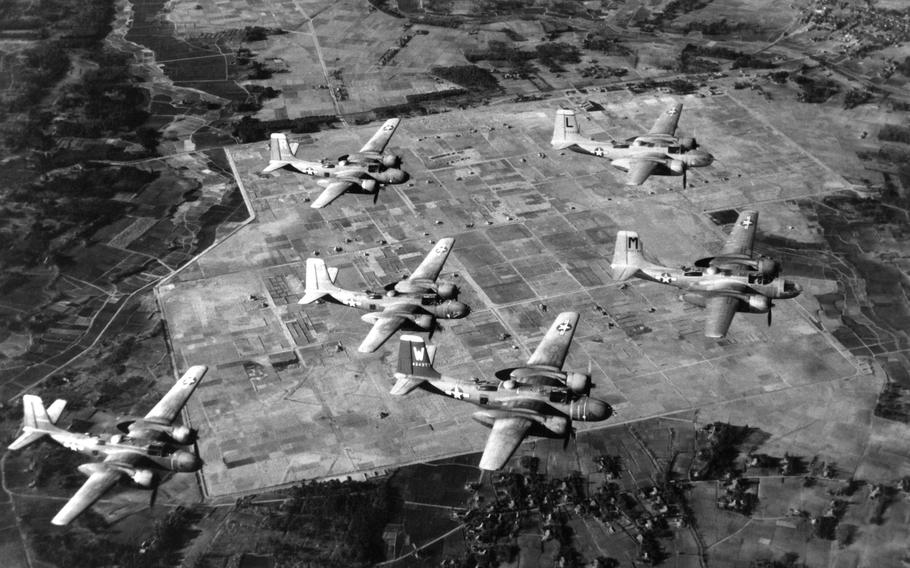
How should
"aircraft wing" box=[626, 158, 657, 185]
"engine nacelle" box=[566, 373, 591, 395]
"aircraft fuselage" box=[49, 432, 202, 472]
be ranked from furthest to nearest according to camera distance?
"aircraft wing" box=[626, 158, 657, 185] < "engine nacelle" box=[566, 373, 591, 395] < "aircraft fuselage" box=[49, 432, 202, 472]

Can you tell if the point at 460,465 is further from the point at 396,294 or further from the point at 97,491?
the point at 97,491

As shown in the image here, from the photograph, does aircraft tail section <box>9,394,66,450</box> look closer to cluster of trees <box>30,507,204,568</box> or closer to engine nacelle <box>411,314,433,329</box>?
cluster of trees <box>30,507,204,568</box>

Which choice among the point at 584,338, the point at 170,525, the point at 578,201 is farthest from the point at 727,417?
the point at 170,525

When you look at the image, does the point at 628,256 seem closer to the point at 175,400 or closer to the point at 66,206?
the point at 175,400

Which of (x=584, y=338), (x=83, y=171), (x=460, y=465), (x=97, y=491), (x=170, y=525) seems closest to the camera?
(x=97, y=491)

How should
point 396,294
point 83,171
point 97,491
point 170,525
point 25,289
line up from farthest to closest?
point 83,171, point 25,289, point 396,294, point 170,525, point 97,491

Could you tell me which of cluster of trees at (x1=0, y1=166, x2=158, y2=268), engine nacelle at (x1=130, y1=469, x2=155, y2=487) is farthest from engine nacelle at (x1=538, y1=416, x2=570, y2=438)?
cluster of trees at (x1=0, y1=166, x2=158, y2=268)

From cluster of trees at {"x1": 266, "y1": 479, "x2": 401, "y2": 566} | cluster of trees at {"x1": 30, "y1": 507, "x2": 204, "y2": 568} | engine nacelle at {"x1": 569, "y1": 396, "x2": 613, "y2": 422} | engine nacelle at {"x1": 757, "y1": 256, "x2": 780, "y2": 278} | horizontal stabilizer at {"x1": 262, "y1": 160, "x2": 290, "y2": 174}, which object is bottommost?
cluster of trees at {"x1": 30, "y1": 507, "x2": 204, "y2": 568}
